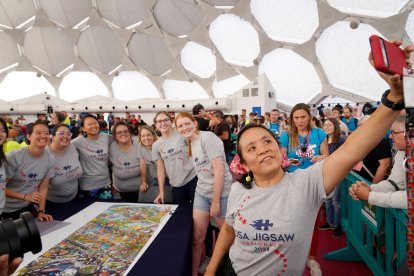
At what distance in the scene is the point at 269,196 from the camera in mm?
1337

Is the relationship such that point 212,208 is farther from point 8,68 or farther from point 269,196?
point 8,68

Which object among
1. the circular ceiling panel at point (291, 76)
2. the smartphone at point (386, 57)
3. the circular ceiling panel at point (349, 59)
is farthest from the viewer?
the circular ceiling panel at point (291, 76)

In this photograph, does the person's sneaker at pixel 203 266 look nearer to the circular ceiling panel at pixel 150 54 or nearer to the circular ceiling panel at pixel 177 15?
the circular ceiling panel at pixel 177 15

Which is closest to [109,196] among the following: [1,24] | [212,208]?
[212,208]

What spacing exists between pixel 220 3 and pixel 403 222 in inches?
1074

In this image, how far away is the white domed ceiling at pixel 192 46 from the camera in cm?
2136

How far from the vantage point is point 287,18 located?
2278 cm

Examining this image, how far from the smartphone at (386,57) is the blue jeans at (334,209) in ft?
10.5

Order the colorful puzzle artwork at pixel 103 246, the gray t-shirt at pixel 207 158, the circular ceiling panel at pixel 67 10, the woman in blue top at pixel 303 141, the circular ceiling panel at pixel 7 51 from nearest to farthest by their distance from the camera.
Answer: the colorful puzzle artwork at pixel 103 246
the gray t-shirt at pixel 207 158
the woman in blue top at pixel 303 141
the circular ceiling panel at pixel 67 10
the circular ceiling panel at pixel 7 51

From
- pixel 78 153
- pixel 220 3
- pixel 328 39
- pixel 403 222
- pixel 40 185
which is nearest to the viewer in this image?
pixel 403 222

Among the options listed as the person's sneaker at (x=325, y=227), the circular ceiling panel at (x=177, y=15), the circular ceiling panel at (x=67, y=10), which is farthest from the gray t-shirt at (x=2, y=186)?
the circular ceiling panel at (x=67, y=10)

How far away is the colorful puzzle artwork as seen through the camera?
150 centimetres

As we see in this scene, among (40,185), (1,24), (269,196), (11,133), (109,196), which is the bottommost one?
(109,196)

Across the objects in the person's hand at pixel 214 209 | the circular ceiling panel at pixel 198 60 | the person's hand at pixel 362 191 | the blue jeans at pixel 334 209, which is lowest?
the blue jeans at pixel 334 209
